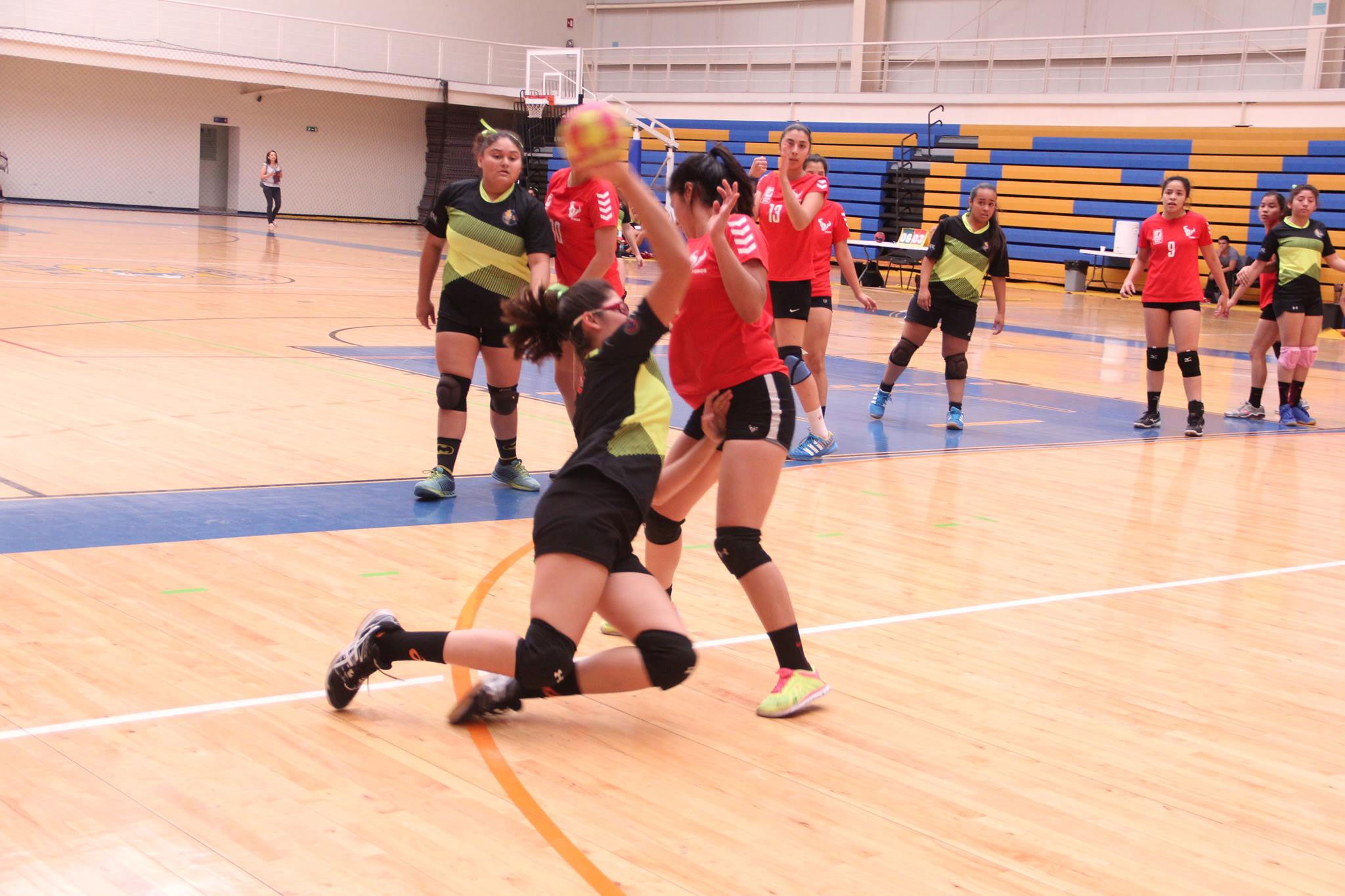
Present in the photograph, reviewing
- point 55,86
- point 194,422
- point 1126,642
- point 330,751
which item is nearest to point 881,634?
point 1126,642

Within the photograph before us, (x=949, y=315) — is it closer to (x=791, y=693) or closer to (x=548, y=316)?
(x=791, y=693)

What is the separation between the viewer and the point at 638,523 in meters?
3.58

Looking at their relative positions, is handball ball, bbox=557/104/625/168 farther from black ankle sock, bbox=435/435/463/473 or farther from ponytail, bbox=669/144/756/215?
black ankle sock, bbox=435/435/463/473

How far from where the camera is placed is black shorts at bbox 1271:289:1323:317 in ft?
34.7

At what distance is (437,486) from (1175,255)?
6.22 metres

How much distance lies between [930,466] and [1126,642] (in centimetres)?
338

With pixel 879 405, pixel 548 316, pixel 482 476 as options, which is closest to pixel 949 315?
pixel 879 405

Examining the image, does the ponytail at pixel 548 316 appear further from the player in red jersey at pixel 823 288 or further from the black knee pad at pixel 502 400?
the player in red jersey at pixel 823 288

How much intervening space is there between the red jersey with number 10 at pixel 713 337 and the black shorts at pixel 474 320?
2462mm

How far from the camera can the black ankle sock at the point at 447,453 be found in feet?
21.0

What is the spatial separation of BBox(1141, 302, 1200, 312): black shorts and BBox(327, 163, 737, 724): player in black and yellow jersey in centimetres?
728

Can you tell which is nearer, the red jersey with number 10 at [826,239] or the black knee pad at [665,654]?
the black knee pad at [665,654]

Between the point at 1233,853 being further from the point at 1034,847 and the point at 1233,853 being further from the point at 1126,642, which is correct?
the point at 1126,642

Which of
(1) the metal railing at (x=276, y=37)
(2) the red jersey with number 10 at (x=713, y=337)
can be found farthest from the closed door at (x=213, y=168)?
(2) the red jersey with number 10 at (x=713, y=337)
